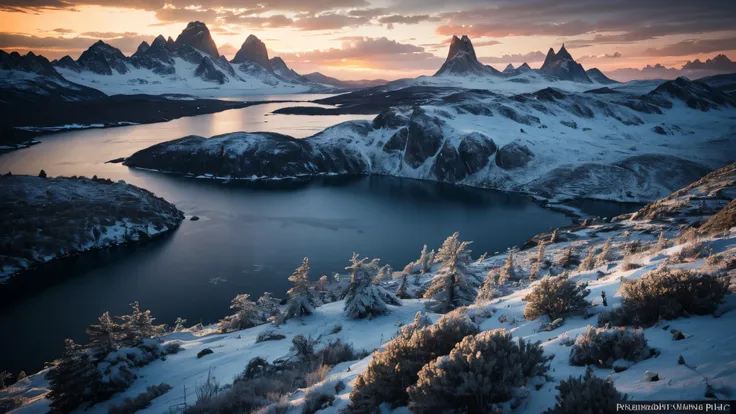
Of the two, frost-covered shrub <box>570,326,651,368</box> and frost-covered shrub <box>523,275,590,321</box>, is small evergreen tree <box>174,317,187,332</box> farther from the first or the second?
frost-covered shrub <box>570,326,651,368</box>

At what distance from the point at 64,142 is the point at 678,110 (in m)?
240

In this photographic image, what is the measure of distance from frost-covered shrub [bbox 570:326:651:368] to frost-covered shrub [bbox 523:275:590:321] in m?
2.96

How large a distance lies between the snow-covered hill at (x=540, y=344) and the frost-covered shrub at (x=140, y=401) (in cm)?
16

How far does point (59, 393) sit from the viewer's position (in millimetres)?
13336

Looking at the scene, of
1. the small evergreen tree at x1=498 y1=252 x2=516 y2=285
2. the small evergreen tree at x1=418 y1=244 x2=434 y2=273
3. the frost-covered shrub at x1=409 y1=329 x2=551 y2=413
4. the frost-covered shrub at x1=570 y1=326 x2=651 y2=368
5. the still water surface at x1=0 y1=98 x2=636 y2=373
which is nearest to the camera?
the frost-covered shrub at x1=409 y1=329 x2=551 y2=413

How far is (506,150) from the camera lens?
10325cm

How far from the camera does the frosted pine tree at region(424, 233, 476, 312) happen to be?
18.6 meters

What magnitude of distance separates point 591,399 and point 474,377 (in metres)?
1.54

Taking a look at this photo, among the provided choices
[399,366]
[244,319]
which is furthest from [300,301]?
[399,366]

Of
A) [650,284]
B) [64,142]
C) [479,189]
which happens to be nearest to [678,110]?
[479,189]

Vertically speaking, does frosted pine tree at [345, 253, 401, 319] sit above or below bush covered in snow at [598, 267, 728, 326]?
below

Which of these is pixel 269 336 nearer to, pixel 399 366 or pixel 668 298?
pixel 399 366

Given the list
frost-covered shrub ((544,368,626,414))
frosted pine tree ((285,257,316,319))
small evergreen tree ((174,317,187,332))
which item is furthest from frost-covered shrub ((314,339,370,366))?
small evergreen tree ((174,317,187,332))

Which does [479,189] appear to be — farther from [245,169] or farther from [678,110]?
[678,110]
